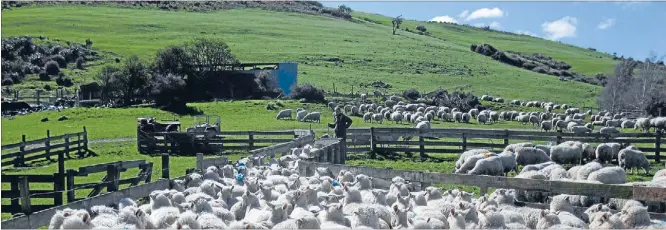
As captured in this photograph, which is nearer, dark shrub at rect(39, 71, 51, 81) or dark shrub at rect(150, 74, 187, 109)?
dark shrub at rect(150, 74, 187, 109)

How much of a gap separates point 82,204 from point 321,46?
93007mm

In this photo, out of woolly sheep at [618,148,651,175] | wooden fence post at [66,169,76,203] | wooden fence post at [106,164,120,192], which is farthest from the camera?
woolly sheep at [618,148,651,175]

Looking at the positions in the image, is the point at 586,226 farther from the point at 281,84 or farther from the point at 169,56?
the point at 281,84

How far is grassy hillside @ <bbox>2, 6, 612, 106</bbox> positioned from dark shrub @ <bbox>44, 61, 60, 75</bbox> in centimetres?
393

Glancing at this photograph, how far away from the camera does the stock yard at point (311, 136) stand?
31.9 feet

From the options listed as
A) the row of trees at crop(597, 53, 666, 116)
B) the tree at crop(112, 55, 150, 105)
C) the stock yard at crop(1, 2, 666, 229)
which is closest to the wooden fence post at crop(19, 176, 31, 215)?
Answer: the stock yard at crop(1, 2, 666, 229)

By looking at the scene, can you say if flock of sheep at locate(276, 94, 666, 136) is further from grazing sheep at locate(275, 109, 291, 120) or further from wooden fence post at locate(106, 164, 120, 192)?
wooden fence post at locate(106, 164, 120, 192)

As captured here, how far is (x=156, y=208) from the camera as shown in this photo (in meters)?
9.92

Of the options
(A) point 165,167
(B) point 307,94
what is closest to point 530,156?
(A) point 165,167

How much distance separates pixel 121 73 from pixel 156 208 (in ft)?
148

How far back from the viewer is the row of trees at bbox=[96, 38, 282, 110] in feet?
162

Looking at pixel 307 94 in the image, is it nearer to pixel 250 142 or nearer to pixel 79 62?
pixel 250 142

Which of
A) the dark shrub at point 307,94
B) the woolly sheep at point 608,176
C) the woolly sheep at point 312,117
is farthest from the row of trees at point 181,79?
the woolly sheep at point 608,176

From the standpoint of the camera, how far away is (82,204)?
9.72 m
